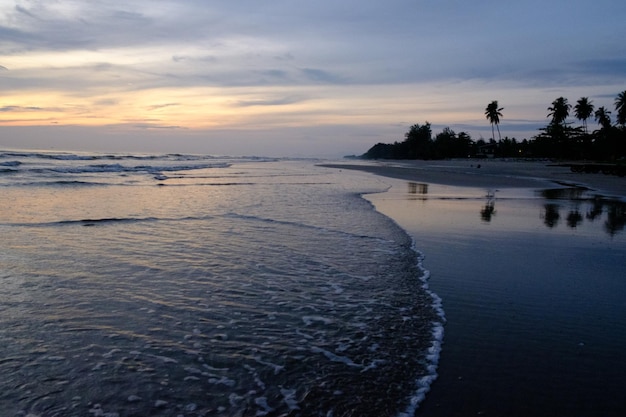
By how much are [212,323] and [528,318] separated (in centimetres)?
348

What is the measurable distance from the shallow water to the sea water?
319 millimetres

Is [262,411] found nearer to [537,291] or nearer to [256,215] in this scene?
[537,291]

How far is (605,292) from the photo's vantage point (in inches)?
248

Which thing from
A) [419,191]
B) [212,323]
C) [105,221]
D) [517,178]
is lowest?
[212,323]

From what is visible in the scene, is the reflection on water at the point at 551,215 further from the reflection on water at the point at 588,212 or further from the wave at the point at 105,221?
the wave at the point at 105,221

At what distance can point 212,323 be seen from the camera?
16.2 ft

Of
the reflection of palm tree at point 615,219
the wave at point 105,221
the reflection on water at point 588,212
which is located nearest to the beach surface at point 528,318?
the reflection of palm tree at point 615,219

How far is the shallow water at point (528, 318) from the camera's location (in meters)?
3.51

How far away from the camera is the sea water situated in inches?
137

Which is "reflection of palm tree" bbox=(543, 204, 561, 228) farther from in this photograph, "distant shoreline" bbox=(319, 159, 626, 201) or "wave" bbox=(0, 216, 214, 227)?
"wave" bbox=(0, 216, 214, 227)

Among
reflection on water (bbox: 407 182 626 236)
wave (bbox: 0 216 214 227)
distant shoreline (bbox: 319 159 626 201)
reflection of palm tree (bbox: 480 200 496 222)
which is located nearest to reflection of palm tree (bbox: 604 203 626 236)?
reflection on water (bbox: 407 182 626 236)

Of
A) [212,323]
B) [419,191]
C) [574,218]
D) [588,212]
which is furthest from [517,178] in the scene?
[212,323]

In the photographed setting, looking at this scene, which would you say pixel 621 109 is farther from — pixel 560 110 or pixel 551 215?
pixel 551 215

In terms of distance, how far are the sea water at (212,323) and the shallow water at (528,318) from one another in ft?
1.05
